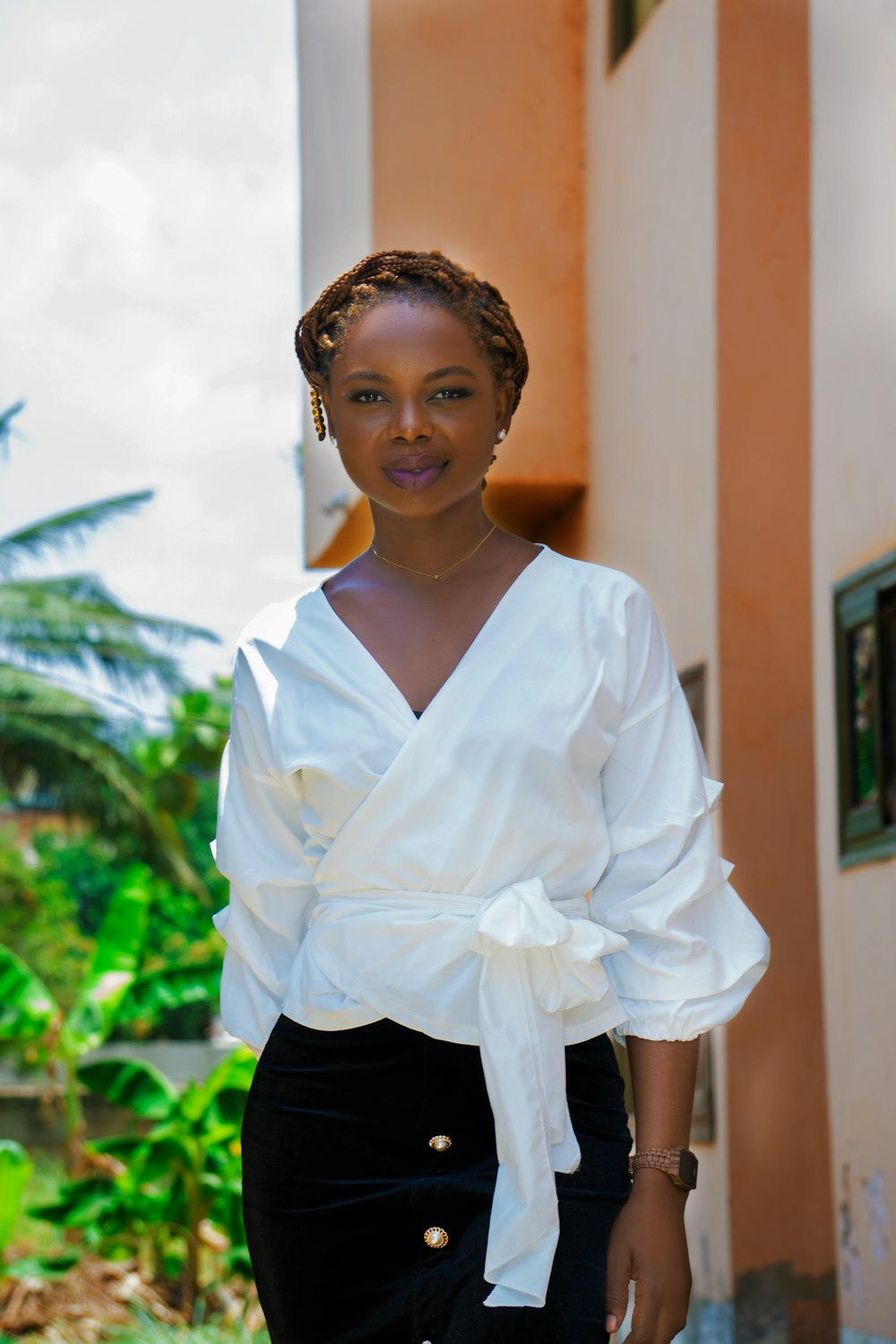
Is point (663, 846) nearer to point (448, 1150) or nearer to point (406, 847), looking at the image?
point (406, 847)

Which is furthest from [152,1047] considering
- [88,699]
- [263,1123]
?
[263,1123]

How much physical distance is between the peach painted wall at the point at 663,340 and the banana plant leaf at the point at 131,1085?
342 centimetres

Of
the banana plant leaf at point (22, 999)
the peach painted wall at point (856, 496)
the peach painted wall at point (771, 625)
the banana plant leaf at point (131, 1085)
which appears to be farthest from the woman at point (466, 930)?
the banana plant leaf at point (22, 999)

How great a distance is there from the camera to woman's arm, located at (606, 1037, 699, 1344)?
2.17 metres

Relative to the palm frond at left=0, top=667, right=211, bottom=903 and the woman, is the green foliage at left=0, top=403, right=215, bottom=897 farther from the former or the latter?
the woman

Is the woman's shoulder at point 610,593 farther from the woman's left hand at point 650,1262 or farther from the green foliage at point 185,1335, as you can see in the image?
the green foliage at point 185,1335

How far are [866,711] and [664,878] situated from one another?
9.82 feet

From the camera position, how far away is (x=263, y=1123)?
93.6 inches

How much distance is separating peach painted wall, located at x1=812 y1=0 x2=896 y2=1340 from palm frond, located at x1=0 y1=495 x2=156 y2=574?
1236 centimetres

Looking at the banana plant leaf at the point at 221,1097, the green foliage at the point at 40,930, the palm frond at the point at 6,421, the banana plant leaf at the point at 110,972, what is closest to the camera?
the banana plant leaf at the point at 221,1097

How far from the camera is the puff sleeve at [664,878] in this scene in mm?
2258

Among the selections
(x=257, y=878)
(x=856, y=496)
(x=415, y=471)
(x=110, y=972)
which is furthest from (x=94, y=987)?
(x=415, y=471)

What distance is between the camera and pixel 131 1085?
877cm

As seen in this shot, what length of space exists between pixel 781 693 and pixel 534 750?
374 centimetres
